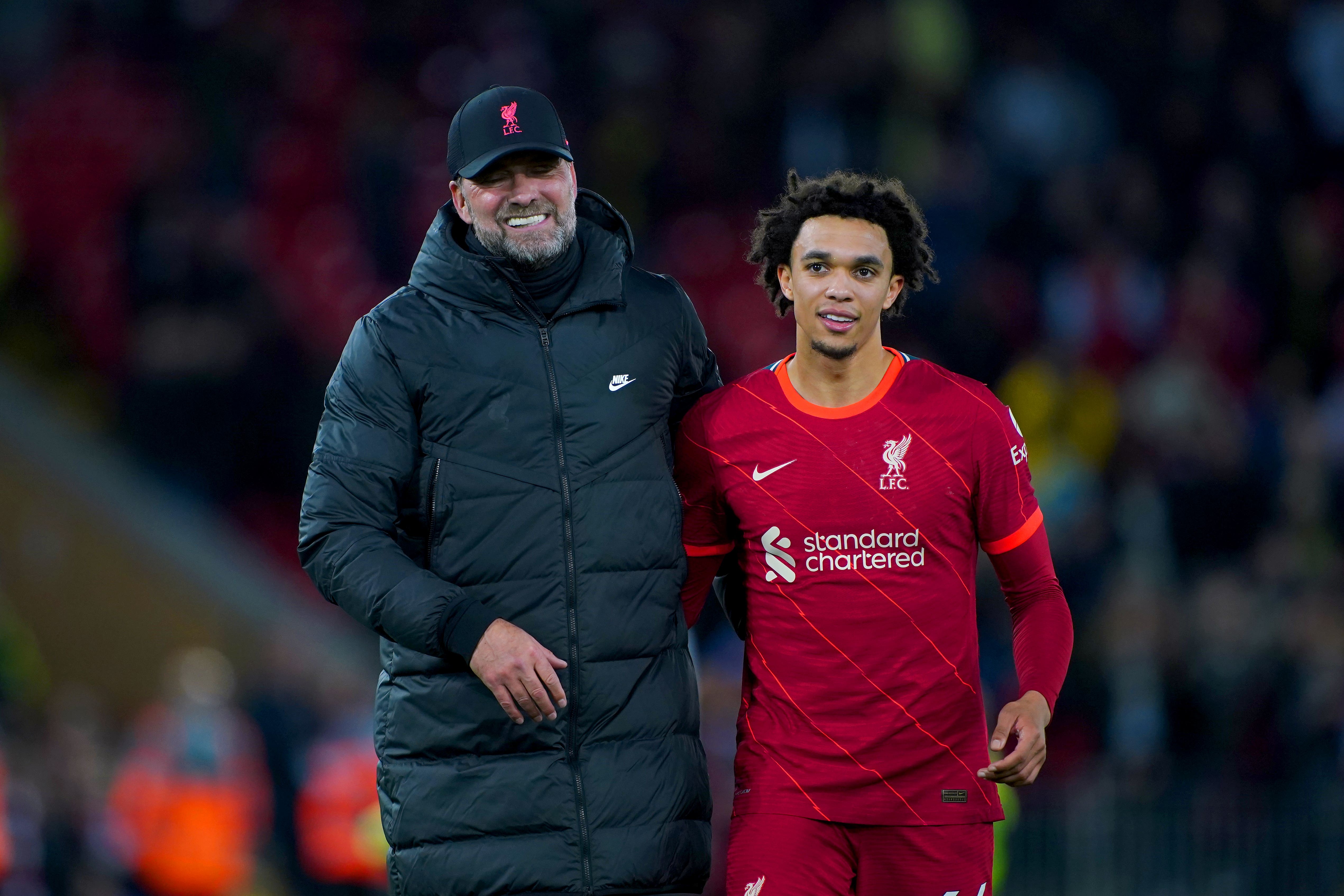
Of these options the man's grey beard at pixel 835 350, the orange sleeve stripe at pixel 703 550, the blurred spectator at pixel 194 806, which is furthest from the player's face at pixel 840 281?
the blurred spectator at pixel 194 806

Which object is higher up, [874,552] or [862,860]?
[874,552]

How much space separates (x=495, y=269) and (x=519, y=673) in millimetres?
994

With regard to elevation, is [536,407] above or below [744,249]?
below

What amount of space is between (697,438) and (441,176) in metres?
8.06

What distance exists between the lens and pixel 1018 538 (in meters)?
4.50

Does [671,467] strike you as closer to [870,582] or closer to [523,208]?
[870,582]

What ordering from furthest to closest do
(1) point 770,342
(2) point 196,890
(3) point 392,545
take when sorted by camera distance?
(1) point 770,342
(2) point 196,890
(3) point 392,545

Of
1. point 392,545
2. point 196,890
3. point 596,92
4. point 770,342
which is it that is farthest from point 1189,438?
point 392,545

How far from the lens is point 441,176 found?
12.4 metres

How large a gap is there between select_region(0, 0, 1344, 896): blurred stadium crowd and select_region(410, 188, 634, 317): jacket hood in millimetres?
4673

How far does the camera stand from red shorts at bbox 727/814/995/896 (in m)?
4.38

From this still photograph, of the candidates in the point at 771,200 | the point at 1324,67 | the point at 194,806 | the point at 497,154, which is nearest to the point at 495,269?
the point at 497,154

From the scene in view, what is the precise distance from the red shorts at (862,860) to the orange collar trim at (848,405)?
0.95 m

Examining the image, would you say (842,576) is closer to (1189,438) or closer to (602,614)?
(602,614)
